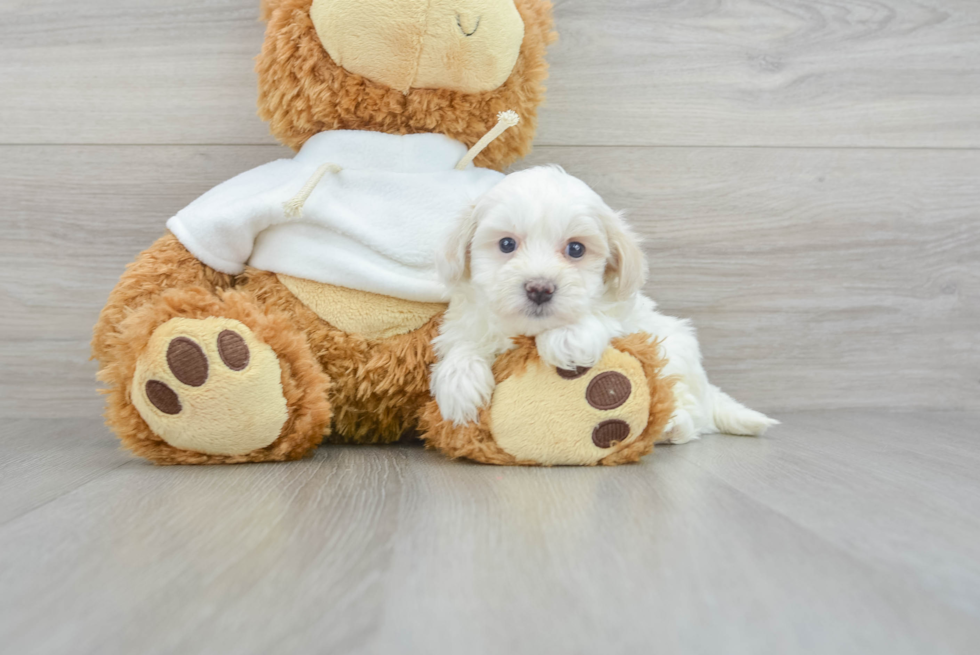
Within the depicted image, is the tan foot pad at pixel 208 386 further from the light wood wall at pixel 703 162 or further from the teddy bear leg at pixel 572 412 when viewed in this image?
the light wood wall at pixel 703 162

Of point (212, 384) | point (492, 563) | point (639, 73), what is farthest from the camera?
point (639, 73)

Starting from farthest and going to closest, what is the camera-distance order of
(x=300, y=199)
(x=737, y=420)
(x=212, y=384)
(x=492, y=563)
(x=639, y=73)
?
(x=639, y=73)
(x=737, y=420)
(x=300, y=199)
(x=212, y=384)
(x=492, y=563)

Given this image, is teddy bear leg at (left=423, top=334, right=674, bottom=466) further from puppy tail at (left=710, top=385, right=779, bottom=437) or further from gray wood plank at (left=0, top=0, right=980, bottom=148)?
gray wood plank at (left=0, top=0, right=980, bottom=148)

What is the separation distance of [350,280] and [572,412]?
0.36 meters

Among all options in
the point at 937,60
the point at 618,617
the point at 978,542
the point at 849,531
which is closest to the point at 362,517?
the point at 618,617

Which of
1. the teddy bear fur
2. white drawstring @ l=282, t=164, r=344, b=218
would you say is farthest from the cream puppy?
white drawstring @ l=282, t=164, r=344, b=218

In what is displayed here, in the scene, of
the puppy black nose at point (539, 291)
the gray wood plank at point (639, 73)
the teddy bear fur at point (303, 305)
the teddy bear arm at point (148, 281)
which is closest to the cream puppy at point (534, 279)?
the puppy black nose at point (539, 291)

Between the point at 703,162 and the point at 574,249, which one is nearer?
the point at 574,249

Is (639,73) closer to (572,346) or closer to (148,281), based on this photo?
(572,346)

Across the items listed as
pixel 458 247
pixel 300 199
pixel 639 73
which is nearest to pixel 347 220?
pixel 300 199

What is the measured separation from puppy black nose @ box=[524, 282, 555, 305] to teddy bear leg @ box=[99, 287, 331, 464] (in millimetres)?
301

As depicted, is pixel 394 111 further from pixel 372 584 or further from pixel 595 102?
pixel 372 584

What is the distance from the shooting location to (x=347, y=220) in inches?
39.6

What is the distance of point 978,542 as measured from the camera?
0.62m
